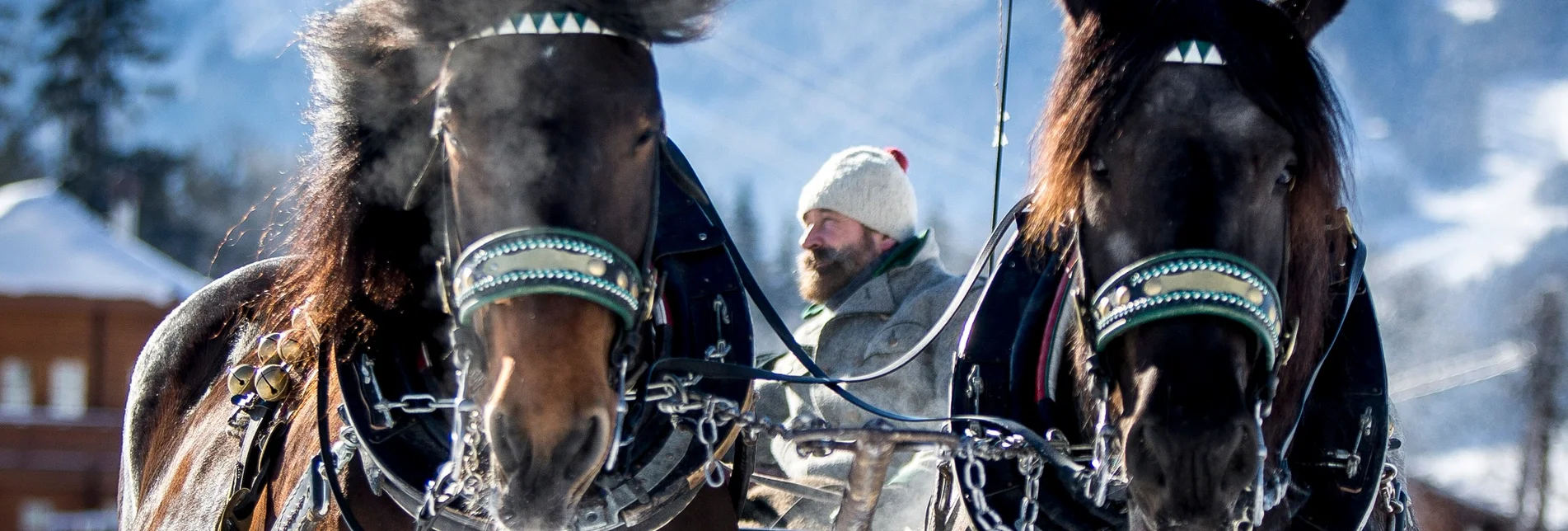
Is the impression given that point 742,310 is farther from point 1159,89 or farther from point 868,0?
point 868,0

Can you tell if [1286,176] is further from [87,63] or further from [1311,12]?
[87,63]

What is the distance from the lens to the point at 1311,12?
9.71ft

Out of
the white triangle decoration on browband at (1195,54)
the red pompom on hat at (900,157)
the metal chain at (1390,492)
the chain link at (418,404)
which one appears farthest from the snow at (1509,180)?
the chain link at (418,404)

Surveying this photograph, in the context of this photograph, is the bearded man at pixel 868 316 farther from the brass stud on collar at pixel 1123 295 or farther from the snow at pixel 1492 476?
the snow at pixel 1492 476

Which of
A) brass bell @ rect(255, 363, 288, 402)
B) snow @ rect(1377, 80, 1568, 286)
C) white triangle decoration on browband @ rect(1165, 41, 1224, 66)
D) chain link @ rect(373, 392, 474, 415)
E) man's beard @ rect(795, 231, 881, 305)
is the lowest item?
chain link @ rect(373, 392, 474, 415)

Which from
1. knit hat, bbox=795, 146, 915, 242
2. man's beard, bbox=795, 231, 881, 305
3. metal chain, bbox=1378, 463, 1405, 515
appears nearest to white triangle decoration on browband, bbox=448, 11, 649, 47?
metal chain, bbox=1378, 463, 1405, 515

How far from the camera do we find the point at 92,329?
17125 millimetres

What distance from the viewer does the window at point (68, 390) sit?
1728 cm

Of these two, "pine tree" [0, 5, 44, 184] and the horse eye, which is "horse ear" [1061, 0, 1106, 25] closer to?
the horse eye

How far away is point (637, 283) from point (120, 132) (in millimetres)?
38316

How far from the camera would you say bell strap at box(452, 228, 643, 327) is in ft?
7.85

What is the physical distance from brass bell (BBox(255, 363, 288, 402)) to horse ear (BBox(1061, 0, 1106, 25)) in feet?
5.75

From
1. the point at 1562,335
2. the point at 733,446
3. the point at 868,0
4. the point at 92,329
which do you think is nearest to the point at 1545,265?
the point at 1562,335

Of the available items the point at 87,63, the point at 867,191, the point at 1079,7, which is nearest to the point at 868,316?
the point at 867,191
